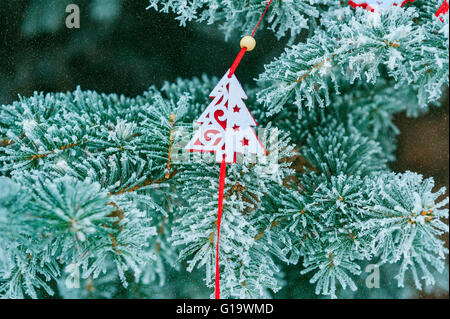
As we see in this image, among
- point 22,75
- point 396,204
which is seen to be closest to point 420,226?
point 396,204

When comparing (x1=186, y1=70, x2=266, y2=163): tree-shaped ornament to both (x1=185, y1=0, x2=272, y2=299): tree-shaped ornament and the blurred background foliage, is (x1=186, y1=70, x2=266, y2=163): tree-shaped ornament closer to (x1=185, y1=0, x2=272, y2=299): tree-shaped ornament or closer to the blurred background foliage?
(x1=185, y1=0, x2=272, y2=299): tree-shaped ornament

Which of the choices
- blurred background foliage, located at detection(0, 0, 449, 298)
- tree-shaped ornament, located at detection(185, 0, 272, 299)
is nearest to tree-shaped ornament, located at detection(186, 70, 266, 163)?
tree-shaped ornament, located at detection(185, 0, 272, 299)

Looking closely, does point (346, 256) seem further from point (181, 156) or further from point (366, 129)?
point (366, 129)

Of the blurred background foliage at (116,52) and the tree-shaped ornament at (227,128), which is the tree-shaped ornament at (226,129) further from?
the blurred background foliage at (116,52)

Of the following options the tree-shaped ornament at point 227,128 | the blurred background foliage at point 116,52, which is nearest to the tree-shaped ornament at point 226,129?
the tree-shaped ornament at point 227,128

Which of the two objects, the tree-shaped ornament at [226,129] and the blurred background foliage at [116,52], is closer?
the tree-shaped ornament at [226,129]
